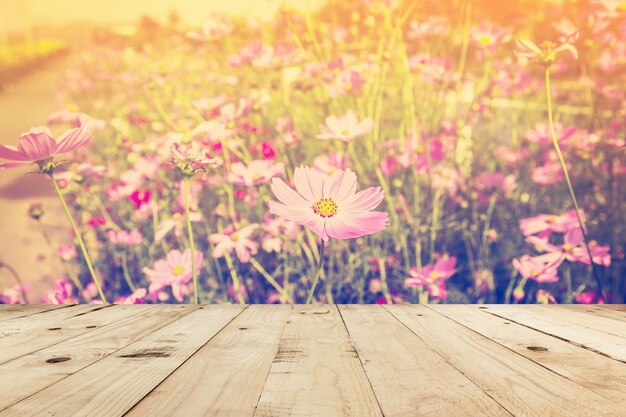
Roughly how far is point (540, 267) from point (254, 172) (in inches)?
33.0

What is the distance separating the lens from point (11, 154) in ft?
4.25

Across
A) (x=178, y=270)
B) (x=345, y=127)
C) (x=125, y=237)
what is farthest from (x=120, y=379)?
(x=345, y=127)

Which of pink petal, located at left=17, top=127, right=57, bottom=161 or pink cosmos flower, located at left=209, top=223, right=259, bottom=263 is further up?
pink petal, located at left=17, top=127, right=57, bottom=161

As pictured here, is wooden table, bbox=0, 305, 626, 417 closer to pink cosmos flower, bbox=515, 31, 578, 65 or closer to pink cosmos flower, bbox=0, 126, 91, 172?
pink cosmos flower, bbox=0, 126, 91, 172

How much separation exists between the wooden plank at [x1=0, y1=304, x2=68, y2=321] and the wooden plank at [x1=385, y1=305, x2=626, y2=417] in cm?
97

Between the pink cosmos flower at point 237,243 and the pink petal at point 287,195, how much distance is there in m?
0.37

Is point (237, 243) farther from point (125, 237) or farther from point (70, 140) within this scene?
point (70, 140)

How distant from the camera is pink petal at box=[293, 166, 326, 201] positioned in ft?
4.39

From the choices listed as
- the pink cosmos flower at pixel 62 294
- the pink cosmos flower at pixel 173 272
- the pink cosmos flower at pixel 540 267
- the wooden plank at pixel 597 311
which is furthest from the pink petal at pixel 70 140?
the wooden plank at pixel 597 311

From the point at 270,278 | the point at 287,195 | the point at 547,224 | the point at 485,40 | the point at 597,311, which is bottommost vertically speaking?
the point at 597,311

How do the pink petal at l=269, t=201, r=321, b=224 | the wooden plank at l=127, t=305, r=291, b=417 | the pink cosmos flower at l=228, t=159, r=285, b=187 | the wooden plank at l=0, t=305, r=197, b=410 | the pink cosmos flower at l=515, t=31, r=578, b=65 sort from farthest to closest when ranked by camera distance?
the pink cosmos flower at l=228, t=159, r=285, b=187 < the pink cosmos flower at l=515, t=31, r=578, b=65 < the pink petal at l=269, t=201, r=321, b=224 < the wooden plank at l=0, t=305, r=197, b=410 < the wooden plank at l=127, t=305, r=291, b=417

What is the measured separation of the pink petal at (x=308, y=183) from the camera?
1339mm

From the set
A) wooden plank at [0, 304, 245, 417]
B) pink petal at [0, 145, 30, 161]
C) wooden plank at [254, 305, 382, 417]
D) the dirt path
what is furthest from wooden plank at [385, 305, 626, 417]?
the dirt path

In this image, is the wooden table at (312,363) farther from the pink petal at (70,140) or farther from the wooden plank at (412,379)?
the pink petal at (70,140)
